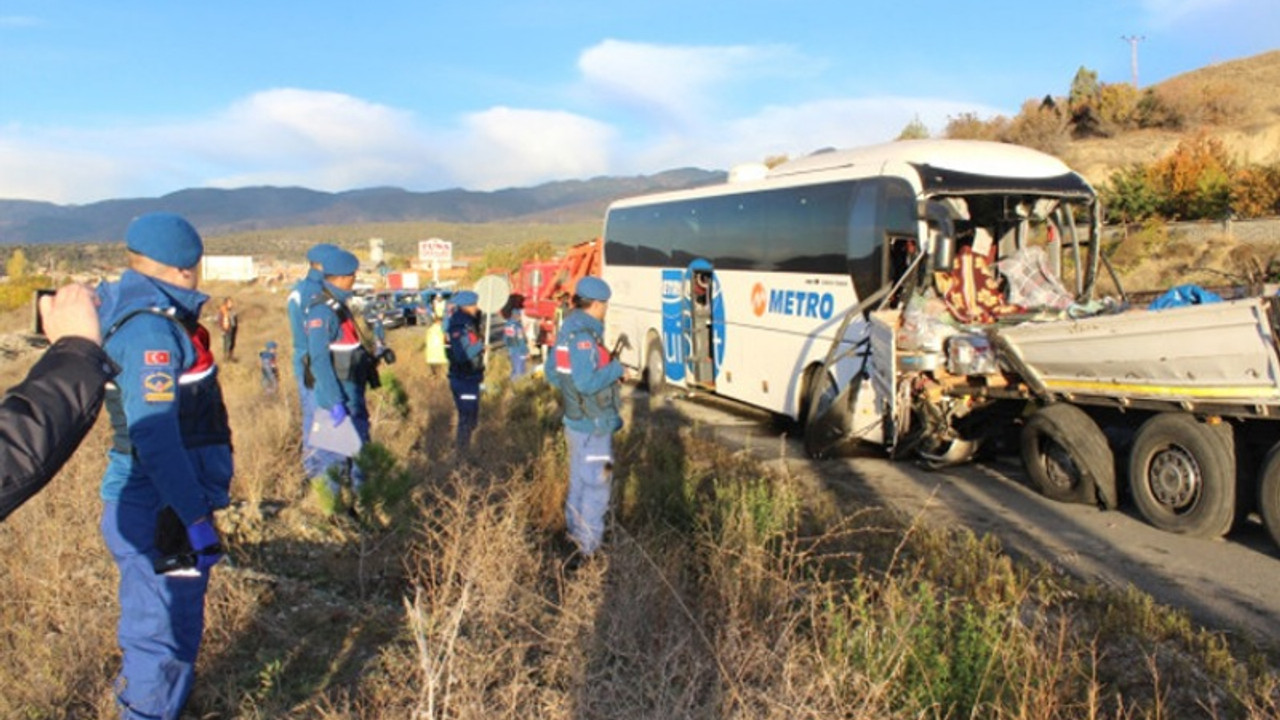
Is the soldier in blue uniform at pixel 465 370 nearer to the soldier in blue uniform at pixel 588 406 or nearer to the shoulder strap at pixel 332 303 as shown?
the shoulder strap at pixel 332 303

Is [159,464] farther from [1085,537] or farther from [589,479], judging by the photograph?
[1085,537]

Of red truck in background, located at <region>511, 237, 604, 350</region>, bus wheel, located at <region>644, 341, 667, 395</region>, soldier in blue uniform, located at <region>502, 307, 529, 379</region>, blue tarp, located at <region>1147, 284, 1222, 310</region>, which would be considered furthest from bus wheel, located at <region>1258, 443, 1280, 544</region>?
soldier in blue uniform, located at <region>502, 307, 529, 379</region>

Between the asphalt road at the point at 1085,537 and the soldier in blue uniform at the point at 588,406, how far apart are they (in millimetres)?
2023

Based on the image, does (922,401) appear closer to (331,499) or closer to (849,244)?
(849,244)

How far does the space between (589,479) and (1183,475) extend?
169 inches

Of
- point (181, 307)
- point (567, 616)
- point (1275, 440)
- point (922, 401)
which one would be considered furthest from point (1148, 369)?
point (181, 307)

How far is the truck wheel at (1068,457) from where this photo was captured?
23.8 ft

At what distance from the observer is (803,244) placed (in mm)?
10875

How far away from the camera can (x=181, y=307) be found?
3570mm

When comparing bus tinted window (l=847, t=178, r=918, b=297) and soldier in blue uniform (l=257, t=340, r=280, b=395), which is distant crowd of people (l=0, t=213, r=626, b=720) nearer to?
bus tinted window (l=847, t=178, r=918, b=297)

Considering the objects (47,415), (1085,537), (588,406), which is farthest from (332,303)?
(1085,537)

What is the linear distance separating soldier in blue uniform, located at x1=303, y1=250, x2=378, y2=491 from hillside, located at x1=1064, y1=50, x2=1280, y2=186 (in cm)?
3051

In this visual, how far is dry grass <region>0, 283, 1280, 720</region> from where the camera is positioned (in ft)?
11.2

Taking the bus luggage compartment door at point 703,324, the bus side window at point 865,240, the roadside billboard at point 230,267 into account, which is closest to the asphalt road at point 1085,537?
the bus side window at point 865,240
